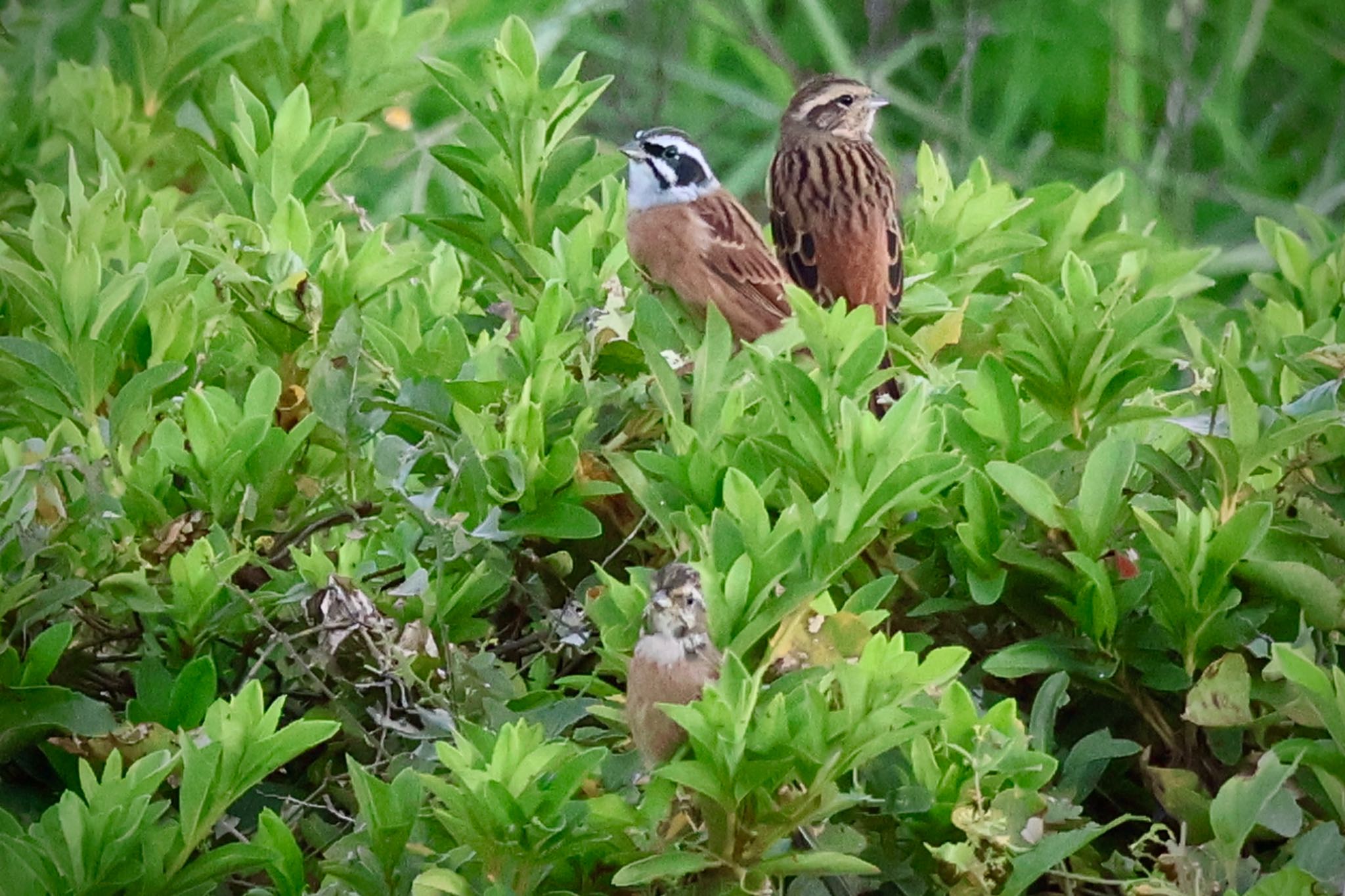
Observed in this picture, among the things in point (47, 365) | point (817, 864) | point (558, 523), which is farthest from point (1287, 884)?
point (47, 365)

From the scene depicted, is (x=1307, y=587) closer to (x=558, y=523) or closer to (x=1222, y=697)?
(x=1222, y=697)

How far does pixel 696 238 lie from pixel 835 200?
20.0 inches

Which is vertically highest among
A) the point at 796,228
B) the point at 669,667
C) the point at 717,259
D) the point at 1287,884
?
the point at 669,667

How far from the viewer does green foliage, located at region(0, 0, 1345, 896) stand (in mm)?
1295

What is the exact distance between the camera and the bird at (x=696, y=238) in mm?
2988

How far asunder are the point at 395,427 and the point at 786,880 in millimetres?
527

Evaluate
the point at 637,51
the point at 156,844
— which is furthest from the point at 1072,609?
the point at 637,51

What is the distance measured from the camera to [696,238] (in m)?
3.22

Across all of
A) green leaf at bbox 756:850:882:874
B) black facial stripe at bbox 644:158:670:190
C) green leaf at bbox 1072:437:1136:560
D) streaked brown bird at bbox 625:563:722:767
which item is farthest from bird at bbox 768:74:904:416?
green leaf at bbox 756:850:882:874

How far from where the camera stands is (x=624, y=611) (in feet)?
4.58

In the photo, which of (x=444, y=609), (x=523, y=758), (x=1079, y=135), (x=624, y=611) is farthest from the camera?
(x=1079, y=135)

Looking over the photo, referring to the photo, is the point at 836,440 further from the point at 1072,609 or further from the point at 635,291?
the point at 635,291

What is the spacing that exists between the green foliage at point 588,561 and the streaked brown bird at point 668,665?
30mm

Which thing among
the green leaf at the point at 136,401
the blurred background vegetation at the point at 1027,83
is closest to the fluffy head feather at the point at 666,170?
the blurred background vegetation at the point at 1027,83
